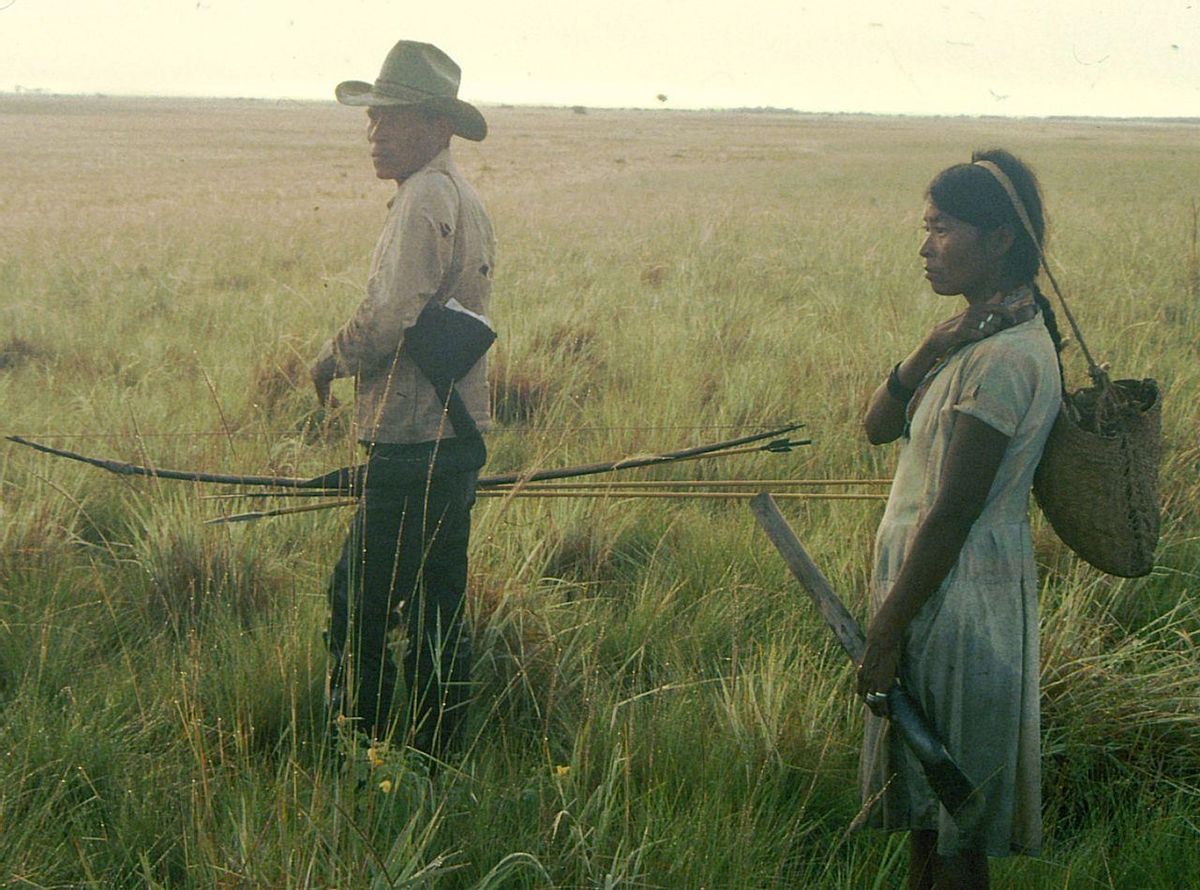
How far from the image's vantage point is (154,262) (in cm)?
1169

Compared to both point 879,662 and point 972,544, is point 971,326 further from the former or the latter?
point 879,662

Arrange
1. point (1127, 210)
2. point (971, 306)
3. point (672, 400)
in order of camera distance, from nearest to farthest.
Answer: point (971, 306), point (672, 400), point (1127, 210)

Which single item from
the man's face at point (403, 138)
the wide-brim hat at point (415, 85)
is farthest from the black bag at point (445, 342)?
the wide-brim hat at point (415, 85)

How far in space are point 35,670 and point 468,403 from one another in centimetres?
143

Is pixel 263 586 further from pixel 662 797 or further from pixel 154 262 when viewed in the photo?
pixel 154 262

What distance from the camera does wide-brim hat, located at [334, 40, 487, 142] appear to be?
2943 mm

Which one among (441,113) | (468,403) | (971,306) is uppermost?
(441,113)

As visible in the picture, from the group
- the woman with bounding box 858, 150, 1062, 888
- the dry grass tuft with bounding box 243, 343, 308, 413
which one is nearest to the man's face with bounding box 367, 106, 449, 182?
the woman with bounding box 858, 150, 1062, 888

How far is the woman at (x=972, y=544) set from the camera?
2154 millimetres

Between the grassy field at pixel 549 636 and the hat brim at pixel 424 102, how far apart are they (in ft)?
3.56

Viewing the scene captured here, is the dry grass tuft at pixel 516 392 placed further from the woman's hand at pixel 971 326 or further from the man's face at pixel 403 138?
the woman's hand at pixel 971 326

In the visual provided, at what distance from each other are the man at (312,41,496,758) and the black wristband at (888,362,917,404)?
109 centimetres

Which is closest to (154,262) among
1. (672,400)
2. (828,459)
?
(672,400)

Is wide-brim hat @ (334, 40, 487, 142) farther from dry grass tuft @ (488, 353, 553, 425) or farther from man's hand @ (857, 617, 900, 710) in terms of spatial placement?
dry grass tuft @ (488, 353, 553, 425)
